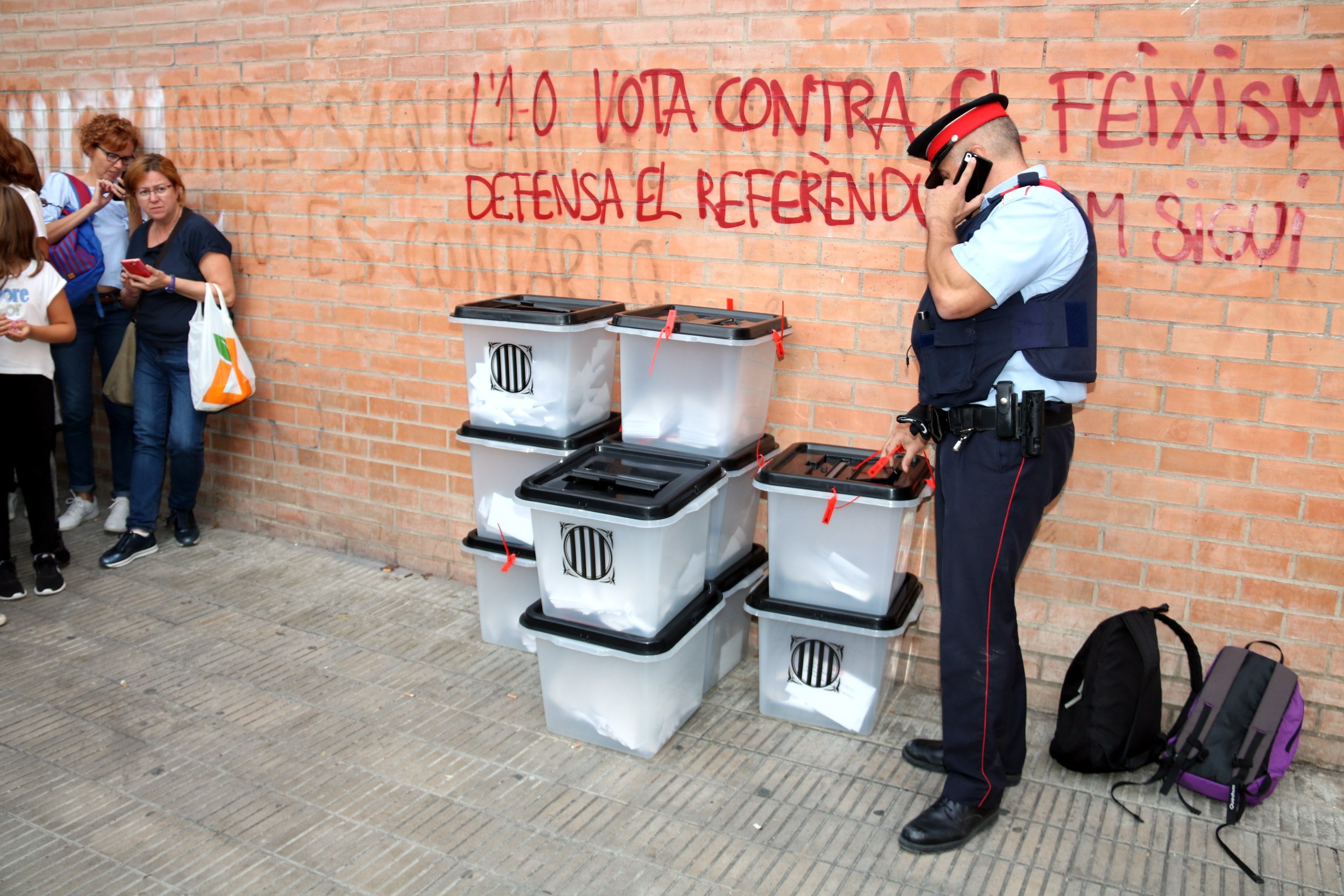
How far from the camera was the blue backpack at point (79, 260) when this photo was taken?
529 centimetres

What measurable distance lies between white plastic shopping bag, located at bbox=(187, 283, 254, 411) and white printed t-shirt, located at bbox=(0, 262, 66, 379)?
2.09 ft

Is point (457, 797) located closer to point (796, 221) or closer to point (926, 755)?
point (926, 755)

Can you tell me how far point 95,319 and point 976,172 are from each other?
16.0 feet

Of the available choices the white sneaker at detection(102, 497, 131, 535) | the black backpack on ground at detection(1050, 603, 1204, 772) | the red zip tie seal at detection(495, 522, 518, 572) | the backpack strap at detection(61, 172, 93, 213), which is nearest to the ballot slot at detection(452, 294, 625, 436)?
the red zip tie seal at detection(495, 522, 518, 572)

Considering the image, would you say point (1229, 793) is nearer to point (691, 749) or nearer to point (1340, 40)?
point (691, 749)

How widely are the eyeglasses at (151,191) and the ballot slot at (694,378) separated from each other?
9.10 ft

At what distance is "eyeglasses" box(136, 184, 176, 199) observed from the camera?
5055mm

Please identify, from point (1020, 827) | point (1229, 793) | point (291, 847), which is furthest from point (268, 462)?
point (1229, 793)

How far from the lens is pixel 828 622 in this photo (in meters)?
3.60

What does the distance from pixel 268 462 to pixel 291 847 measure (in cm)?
306

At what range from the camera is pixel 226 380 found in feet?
16.8

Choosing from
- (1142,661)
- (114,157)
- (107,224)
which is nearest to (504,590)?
(1142,661)

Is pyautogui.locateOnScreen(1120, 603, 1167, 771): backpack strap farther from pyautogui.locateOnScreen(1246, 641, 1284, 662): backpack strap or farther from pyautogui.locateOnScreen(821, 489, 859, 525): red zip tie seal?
pyautogui.locateOnScreen(821, 489, 859, 525): red zip tie seal

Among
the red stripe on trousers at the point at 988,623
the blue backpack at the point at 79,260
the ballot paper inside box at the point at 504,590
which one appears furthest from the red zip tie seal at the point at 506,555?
the blue backpack at the point at 79,260
